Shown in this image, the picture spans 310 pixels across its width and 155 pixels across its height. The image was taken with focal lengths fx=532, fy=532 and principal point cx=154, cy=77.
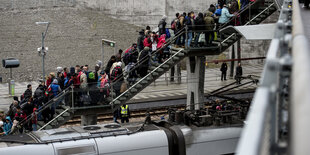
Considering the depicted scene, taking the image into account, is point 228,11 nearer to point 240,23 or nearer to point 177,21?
point 240,23

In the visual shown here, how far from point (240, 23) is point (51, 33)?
964 inches

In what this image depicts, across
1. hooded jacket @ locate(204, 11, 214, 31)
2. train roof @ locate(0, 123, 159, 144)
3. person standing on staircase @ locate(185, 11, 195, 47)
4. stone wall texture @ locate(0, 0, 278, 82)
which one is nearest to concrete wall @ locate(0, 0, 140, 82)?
stone wall texture @ locate(0, 0, 278, 82)

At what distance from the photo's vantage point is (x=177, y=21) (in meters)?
23.0

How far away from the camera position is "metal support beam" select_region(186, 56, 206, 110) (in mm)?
25500

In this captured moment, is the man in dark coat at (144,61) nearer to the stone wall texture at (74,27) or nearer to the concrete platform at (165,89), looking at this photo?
the concrete platform at (165,89)

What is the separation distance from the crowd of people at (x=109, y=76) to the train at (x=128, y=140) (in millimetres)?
4957

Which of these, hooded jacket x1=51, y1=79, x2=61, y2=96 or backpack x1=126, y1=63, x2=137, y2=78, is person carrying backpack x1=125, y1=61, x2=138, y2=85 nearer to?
backpack x1=126, y1=63, x2=137, y2=78

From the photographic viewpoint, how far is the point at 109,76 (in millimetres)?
20953

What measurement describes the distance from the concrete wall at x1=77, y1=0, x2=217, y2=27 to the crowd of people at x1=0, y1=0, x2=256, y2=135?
23.6 m

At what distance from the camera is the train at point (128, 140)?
41.2ft

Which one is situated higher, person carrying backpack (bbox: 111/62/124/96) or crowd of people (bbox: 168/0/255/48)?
crowd of people (bbox: 168/0/255/48)

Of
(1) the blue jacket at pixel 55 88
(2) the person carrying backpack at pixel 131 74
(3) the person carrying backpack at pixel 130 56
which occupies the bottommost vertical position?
(1) the blue jacket at pixel 55 88

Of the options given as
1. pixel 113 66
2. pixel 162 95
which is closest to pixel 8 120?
pixel 113 66

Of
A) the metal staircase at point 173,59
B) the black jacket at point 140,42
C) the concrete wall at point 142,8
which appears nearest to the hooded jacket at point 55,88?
the metal staircase at point 173,59
